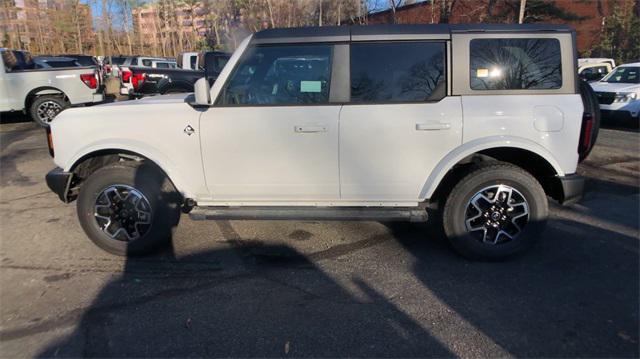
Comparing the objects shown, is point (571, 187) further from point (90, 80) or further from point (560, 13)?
point (560, 13)

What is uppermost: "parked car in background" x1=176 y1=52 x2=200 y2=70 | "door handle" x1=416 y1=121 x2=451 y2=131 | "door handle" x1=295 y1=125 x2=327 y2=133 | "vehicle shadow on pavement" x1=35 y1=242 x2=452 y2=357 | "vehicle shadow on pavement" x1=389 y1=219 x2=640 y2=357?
"parked car in background" x1=176 y1=52 x2=200 y2=70

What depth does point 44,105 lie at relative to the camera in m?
10.8

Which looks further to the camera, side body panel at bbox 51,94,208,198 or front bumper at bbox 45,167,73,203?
front bumper at bbox 45,167,73,203

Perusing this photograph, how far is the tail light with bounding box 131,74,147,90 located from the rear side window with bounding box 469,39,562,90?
384 inches

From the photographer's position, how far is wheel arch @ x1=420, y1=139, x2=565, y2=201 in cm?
361

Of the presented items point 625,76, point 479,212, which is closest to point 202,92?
point 479,212

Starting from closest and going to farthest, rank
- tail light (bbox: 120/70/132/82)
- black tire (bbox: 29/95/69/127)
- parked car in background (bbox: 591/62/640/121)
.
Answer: black tire (bbox: 29/95/69/127) → parked car in background (bbox: 591/62/640/121) → tail light (bbox: 120/70/132/82)

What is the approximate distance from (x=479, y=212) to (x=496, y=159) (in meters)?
0.58

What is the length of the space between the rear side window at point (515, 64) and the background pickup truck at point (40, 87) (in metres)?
10.5

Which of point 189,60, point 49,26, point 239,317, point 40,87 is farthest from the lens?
point 49,26

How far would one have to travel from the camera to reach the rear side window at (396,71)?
3648 mm

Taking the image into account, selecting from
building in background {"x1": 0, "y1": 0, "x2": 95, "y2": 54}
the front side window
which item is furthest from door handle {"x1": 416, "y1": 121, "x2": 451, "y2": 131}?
building in background {"x1": 0, "y1": 0, "x2": 95, "y2": 54}

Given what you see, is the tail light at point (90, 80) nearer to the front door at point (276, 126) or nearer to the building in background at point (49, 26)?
the front door at point (276, 126)

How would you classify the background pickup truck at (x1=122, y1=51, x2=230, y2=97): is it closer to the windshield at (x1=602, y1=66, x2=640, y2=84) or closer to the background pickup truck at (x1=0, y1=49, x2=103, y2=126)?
the background pickup truck at (x1=0, y1=49, x2=103, y2=126)
